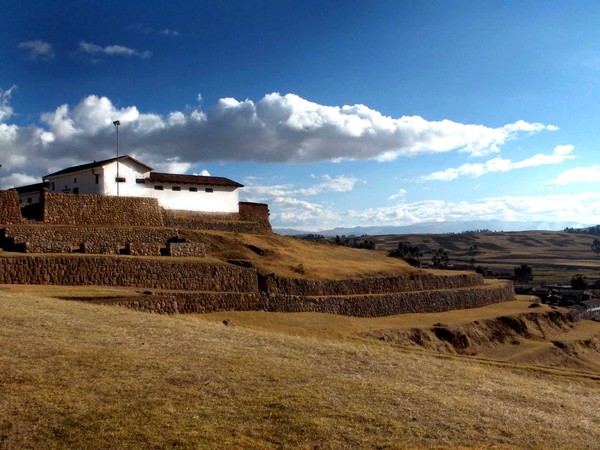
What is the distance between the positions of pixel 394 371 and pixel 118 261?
21.1 metres

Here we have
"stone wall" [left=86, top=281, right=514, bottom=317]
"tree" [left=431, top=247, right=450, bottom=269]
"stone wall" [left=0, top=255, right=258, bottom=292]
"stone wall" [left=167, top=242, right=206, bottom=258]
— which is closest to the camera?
"stone wall" [left=86, top=281, right=514, bottom=317]

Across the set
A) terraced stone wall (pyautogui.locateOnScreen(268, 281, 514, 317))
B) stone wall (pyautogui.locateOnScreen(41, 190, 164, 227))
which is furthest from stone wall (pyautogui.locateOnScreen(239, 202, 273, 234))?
terraced stone wall (pyautogui.locateOnScreen(268, 281, 514, 317))

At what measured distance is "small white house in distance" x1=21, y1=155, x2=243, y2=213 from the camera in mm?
44531

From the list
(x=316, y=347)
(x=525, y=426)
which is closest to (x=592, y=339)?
(x=316, y=347)

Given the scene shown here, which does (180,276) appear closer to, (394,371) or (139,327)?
(139,327)

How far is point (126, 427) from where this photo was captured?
9766mm

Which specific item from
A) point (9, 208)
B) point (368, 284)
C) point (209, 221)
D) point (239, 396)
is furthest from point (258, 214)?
point (239, 396)

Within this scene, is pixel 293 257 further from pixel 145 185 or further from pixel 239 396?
pixel 239 396

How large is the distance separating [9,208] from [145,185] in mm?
12123

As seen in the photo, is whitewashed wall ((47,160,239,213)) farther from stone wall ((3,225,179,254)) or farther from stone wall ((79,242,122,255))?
stone wall ((79,242,122,255))

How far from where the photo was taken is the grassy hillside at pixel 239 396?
388 inches

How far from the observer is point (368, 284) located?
47.7 metres

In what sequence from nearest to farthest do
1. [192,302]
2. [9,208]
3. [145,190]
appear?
1. [192,302]
2. [9,208]
3. [145,190]

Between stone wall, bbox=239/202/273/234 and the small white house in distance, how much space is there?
121cm
